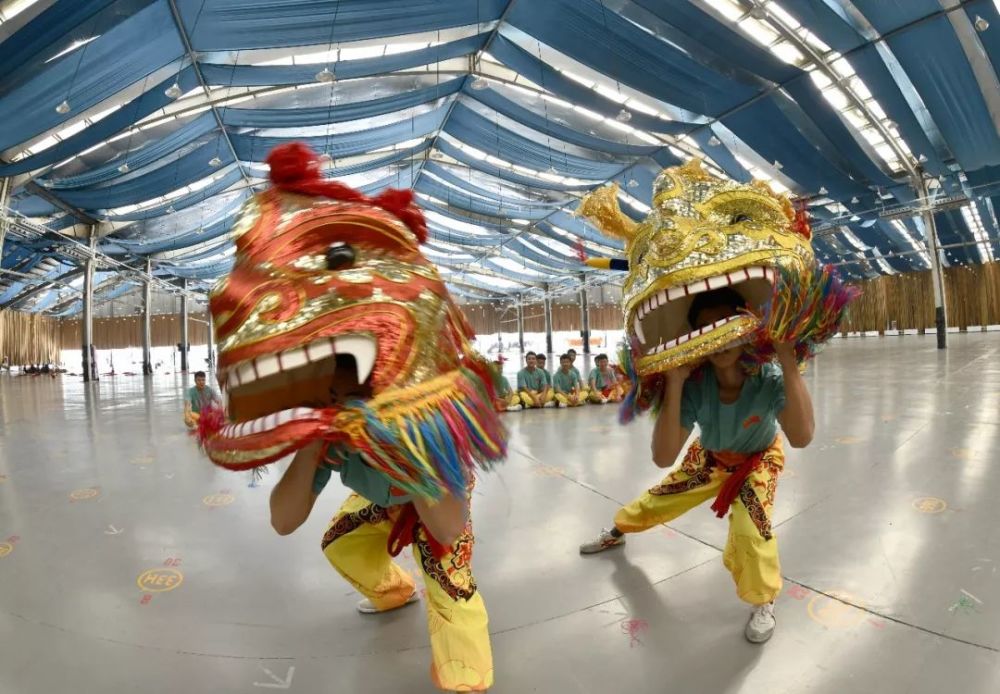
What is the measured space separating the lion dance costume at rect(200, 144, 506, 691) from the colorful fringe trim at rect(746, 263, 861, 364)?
721 mm

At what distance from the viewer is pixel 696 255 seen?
1.38 meters

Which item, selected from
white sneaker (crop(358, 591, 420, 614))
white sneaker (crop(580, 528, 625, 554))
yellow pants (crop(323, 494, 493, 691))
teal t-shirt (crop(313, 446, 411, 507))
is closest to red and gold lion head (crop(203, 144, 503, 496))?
teal t-shirt (crop(313, 446, 411, 507))

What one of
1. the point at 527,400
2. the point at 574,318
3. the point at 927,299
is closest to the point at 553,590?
the point at 527,400

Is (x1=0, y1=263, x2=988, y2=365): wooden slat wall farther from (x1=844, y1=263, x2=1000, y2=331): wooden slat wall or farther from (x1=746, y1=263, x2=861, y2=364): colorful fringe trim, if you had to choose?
(x1=746, y1=263, x2=861, y2=364): colorful fringe trim

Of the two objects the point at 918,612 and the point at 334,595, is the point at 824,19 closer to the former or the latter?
the point at 918,612

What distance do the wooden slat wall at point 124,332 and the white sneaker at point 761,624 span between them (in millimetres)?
32971

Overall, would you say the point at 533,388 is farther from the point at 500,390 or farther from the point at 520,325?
the point at 520,325

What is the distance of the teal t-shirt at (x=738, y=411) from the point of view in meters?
1.62

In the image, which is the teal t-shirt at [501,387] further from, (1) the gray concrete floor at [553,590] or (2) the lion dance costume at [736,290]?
(1) the gray concrete floor at [553,590]

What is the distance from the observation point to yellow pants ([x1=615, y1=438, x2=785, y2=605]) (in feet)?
5.13

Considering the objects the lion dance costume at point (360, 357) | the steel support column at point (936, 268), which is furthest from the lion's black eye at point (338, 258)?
the steel support column at point (936, 268)

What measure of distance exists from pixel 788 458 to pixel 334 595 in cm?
288

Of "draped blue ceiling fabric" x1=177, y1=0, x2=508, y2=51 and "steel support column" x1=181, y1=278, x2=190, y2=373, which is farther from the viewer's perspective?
"steel support column" x1=181, y1=278, x2=190, y2=373

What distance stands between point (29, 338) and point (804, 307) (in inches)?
1385
